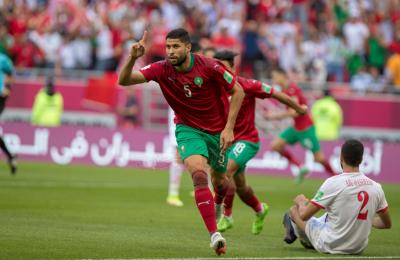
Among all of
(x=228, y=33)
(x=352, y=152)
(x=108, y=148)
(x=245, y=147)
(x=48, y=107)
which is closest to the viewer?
(x=352, y=152)

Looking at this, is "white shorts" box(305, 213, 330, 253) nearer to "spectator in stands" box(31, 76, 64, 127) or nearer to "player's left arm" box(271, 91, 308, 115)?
"player's left arm" box(271, 91, 308, 115)

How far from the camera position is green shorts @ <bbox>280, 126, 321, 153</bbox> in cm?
2323

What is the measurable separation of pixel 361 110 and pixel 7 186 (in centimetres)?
1246

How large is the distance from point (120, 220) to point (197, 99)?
3547 mm

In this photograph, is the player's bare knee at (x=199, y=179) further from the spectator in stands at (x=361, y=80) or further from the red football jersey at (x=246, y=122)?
the spectator in stands at (x=361, y=80)

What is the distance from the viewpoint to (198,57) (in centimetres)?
1213

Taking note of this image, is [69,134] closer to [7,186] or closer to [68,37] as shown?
[68,37]

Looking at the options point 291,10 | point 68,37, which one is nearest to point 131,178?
→ point 68,37

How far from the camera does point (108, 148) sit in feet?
89.9

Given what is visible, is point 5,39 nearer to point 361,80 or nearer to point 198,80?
point 361,80

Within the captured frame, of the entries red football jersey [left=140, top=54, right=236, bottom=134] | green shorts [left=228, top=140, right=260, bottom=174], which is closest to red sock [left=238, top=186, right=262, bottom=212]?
green shorts [left=228, top=140, right=260, bottom=174]

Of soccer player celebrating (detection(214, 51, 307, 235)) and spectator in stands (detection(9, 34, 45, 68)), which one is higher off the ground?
spectator in stands (detection(9, 34, 45, 68))

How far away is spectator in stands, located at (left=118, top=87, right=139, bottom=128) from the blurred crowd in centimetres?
154

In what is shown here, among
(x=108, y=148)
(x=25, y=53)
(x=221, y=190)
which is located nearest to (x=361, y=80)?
(x=108, y=148)
